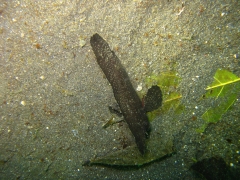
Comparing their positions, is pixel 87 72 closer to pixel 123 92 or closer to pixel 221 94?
pixel 123 92

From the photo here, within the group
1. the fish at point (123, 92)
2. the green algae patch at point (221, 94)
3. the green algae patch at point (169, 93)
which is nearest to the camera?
the green algae patch at point (221, 94)

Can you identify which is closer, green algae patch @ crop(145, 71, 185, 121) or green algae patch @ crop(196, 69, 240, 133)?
green algae patch @ crop(196, 69, 240, 133)

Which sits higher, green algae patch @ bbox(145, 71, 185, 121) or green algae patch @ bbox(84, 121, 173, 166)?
green algae patch @ bbox(145, 71, 185, 121)

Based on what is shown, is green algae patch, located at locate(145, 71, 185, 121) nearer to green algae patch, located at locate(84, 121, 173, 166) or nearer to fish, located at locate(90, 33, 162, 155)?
fish, located at locate(90, 33, 162, 155)

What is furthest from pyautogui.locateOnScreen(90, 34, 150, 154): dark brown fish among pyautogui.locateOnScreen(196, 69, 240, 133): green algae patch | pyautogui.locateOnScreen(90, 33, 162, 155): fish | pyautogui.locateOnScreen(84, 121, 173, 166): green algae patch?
pyautogui.locateOnScreen(196, 69, 240, 133): green algae patch

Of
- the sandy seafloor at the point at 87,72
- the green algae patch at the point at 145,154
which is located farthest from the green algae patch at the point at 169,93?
the green algae patch at the point at 145,154

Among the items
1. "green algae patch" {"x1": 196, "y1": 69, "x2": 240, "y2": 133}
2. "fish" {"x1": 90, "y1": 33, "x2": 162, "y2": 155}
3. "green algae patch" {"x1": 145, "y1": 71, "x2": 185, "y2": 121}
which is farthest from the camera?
"green algae patch" {"x1": 145, "y1": 71, "x2": 185, "y2": 121}

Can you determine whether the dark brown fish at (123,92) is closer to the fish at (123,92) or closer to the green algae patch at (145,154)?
the fish at (123,92)
